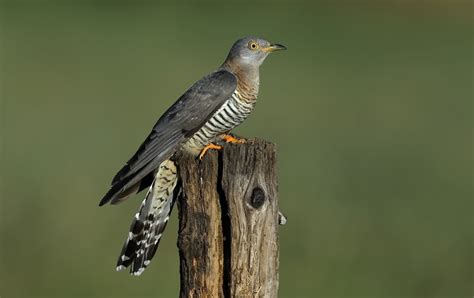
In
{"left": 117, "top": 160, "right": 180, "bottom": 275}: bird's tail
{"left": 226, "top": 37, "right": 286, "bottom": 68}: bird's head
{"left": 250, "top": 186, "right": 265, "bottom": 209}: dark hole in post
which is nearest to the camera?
{"left": 250, "top": 186, "right": 265, "bottom": 209}: dark hole in post

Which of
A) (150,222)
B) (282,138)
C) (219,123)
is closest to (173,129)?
(219,123)

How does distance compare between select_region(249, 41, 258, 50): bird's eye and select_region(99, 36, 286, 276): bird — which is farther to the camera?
select_region(249, 41, 258, 50): bird's eye

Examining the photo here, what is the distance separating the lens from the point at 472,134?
13.4 meters

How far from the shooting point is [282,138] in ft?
39.8

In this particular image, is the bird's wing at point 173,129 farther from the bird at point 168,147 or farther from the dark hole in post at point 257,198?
the dark hole in post at point 257,198

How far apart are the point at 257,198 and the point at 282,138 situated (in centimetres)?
813

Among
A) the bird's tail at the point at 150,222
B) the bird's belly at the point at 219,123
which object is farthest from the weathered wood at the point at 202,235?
the bird's belly at the point at 219,123

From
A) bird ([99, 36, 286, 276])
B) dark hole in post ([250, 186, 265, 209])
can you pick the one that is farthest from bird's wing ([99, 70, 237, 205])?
dark hole in post ([250, 186, 265, 209])

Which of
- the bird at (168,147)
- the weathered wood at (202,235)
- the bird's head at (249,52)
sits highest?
the bird's head at (249,52)

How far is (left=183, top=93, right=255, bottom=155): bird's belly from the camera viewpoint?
541 centimetres

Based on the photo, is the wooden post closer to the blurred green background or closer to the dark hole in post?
the dark hole in post

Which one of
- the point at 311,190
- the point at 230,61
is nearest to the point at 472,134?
the point at 311,190

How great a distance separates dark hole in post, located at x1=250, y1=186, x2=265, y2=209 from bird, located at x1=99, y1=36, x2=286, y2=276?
2.86ft

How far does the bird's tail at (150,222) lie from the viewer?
5.16 meters
